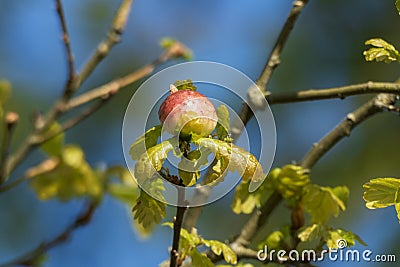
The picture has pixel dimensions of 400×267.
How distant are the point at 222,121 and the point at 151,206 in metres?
0.15

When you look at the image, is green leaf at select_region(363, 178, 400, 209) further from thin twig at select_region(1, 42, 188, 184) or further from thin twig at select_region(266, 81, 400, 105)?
thin twig at select_region(1, 42, 188, 184)

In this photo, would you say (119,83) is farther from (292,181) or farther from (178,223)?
(178,223)

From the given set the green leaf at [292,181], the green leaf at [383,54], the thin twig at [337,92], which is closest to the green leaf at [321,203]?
the green leaf at [292,181]

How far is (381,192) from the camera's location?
1012 millimetres

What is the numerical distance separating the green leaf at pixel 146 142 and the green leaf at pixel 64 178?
72cm

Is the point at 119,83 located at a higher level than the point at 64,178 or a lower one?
higher

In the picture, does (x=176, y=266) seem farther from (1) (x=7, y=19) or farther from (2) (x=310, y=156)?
(1) (x=7, y=19)

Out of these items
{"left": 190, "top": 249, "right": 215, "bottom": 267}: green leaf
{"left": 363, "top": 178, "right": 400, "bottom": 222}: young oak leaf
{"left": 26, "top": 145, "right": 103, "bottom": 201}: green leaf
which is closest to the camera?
{"left": 363, "top": 178, "right": 400, "bottom": 222}: young oak leaf

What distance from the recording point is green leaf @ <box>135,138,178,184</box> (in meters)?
0.89

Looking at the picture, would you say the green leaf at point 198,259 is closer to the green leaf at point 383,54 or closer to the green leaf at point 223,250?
the green leaf at point 223,250

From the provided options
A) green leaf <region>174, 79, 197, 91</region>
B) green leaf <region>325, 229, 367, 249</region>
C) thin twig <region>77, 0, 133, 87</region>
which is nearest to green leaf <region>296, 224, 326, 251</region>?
green leaf <region>325, 229, 367, 249</region>

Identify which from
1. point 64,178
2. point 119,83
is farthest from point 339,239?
point 64,178

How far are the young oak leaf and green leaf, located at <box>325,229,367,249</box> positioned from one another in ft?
0.54

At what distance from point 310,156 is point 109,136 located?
4298 millimetres
